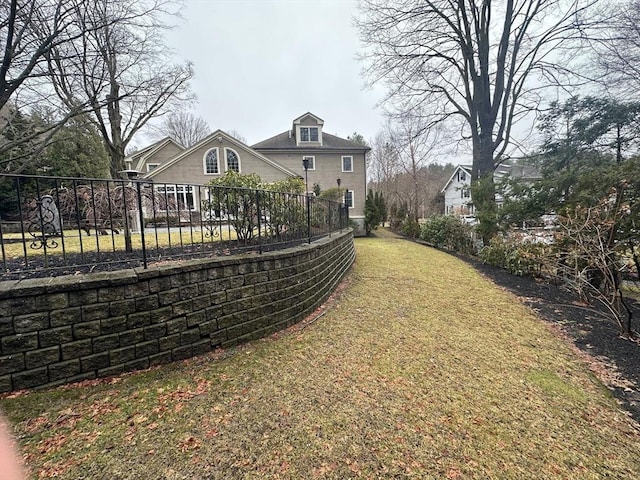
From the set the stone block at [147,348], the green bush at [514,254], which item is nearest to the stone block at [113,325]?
the stone block at [147,348]

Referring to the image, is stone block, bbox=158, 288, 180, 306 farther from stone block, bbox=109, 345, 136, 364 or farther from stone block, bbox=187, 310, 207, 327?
stone block, bbox=109, 345, 136, 364

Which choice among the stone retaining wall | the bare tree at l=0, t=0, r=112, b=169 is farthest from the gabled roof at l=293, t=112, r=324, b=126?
the stone retaining wall

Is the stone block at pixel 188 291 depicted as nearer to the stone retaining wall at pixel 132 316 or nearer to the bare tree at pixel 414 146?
the stone retaining wall at pixel 132 316

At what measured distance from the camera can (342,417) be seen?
7.78ft

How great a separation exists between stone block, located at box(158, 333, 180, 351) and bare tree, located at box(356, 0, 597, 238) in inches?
392

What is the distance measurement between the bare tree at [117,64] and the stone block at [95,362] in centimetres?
833

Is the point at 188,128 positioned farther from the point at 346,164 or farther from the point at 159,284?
the point at 159,284

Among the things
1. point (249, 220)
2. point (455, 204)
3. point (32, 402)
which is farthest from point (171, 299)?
point (455, 204)

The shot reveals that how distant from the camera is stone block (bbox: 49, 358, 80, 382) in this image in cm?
245

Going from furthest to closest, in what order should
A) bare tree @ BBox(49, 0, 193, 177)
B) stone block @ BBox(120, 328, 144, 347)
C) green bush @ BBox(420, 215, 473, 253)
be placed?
green bush @ BBox(420, 215, 473, 253), bare tree @ BBox(49, 0, 193, 177), stone block @ BBox(120, 328, 144, 347)

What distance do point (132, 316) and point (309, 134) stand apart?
1948cm

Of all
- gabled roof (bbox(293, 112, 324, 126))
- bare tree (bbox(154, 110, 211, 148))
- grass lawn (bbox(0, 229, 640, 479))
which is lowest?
grass lawn (bbox(0, 229, 640, 479))

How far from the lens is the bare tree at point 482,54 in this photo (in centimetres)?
1044

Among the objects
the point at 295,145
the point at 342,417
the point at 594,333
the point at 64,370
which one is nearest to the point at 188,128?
the point at 295,145
